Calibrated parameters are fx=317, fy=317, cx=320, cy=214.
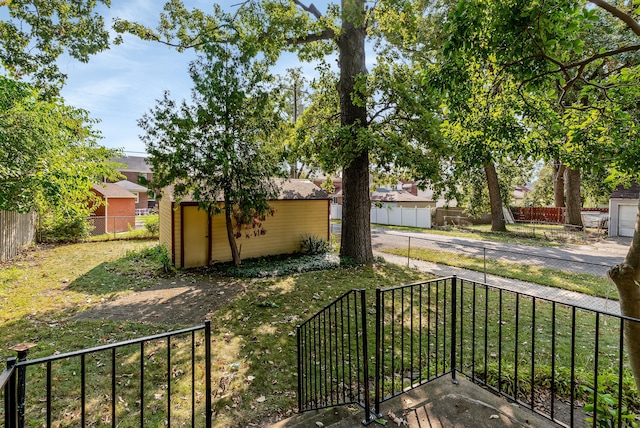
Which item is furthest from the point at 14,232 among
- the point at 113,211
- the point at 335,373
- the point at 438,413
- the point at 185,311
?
the point at 438,413

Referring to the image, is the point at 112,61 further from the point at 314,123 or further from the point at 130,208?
the point at 130,208

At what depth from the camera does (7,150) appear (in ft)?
22.0

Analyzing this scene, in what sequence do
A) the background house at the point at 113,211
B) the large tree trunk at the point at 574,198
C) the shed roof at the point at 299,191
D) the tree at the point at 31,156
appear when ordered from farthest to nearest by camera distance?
the large tree trunk at the point at 574,198
the background house at the point at 113,211
the shed roof at the point at 299,191
the tree at the point at 31,156

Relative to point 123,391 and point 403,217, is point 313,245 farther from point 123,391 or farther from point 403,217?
point 403,217

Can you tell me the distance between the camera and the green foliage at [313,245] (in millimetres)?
11617

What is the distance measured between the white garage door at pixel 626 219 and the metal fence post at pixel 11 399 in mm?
23108

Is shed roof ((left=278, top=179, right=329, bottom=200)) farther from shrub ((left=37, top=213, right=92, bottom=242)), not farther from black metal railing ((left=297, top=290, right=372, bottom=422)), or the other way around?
shrub ((left=37, top=213, right=92, bottom=242))

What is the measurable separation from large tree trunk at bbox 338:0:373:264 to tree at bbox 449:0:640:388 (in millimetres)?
5353

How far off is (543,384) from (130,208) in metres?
21.7

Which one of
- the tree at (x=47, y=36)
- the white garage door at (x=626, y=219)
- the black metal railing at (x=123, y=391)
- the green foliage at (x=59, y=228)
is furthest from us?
→ the white garage door at (x=626, y=219)

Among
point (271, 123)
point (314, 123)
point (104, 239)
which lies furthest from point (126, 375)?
point (104, 239)

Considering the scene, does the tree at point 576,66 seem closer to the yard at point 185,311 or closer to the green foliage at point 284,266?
the yard at point 185,311

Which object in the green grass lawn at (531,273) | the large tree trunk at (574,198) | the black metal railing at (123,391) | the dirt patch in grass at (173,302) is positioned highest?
the large tree trunk at (574,198)

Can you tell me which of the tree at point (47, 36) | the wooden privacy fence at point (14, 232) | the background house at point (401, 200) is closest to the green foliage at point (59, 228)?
the wooden privacy fence at point (14, 232)
